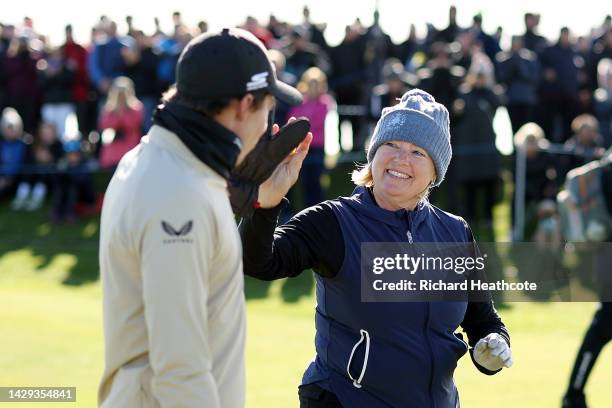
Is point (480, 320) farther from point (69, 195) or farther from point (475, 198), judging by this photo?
point (69, 195)

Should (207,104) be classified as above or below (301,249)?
above

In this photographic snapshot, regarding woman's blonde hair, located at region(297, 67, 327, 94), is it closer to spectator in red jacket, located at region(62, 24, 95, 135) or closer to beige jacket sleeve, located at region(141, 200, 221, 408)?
spectator in red jacket, located at region(62, 24, 95, 135)

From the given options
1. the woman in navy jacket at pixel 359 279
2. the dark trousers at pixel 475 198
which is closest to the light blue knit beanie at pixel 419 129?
the woman in navy jacket at pixel 359 279

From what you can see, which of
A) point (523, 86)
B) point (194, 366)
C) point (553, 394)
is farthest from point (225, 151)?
point (523, 86)

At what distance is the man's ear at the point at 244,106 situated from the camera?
3172mm

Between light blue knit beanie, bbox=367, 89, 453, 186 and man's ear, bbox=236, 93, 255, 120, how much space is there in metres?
1.42

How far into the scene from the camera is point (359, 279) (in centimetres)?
429

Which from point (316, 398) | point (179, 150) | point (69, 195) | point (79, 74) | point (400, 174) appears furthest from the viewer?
point (79, 74)

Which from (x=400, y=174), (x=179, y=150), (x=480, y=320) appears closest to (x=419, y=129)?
(x=400, y=174)

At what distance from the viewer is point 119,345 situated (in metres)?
3.14

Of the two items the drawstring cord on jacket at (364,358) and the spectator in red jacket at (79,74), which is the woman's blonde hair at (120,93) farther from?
the drawstring cord on jacket at (364,358)

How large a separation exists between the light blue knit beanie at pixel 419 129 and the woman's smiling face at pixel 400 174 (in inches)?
1.3

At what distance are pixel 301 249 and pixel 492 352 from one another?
873 mm

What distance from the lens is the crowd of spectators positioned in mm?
15273
